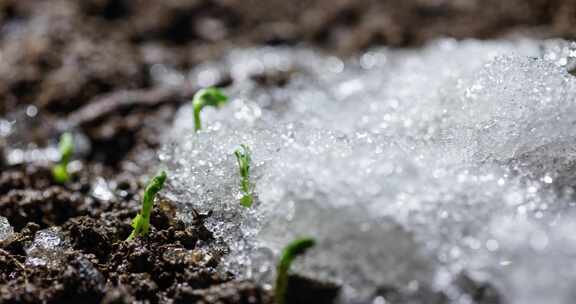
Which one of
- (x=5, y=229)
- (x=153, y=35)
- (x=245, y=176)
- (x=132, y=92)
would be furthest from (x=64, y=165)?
(x=153, y=35)

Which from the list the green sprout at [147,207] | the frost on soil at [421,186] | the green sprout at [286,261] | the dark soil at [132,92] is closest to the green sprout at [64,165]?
the dark soil at [132,92]

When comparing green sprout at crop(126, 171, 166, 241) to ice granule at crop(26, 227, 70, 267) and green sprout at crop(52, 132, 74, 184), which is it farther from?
green sprout at crop(52, 132, 74, 184)

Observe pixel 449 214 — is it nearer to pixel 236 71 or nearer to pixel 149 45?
pixel 236 71

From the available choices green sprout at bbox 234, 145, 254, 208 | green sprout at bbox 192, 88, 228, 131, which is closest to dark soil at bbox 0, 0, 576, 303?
green sprout at bbox 234, 145, 254, 208

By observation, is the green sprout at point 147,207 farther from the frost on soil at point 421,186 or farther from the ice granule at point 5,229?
Result: the ice granule at point 5,229

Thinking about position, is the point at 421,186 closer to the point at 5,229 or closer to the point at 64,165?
the point at 5,229
